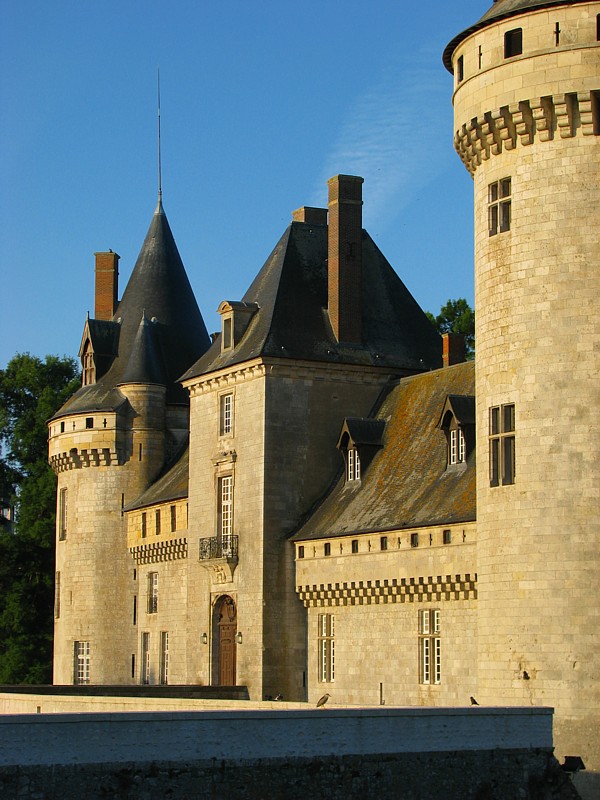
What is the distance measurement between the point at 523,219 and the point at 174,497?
1799cm

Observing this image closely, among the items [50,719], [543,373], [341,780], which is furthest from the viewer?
[543,373]

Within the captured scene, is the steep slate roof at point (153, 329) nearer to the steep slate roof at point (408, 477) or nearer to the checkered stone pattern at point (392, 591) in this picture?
the steep slate roof at point (408, 477)

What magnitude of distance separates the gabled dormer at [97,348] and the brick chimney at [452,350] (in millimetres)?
11974

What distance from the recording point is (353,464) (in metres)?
35.9

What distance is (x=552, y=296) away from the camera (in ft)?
82.3

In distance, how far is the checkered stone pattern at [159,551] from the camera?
41094 mm

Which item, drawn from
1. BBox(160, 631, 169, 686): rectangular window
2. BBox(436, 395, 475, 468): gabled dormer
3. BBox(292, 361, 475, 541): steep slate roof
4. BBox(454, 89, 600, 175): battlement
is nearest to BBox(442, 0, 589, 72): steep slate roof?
BBox(454, 89, 600, 175): battlement

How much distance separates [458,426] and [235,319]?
7718mm

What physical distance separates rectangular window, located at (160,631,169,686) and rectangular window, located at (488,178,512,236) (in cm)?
1912

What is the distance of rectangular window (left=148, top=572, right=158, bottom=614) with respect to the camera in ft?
141

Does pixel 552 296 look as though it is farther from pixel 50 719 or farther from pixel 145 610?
pixel 145 610

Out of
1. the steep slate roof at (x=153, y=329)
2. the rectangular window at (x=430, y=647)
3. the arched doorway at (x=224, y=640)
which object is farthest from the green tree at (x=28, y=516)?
the rectangular window at (x=430, y=647)

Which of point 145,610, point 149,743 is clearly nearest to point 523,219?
point 149,743

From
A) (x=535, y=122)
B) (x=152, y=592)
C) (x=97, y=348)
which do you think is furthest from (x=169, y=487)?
(x=535, y=122)
